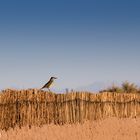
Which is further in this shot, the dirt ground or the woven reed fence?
the woven reed fence

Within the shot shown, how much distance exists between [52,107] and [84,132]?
1528 millimetres

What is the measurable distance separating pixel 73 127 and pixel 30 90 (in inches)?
70.3

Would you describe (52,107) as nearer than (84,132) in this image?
No

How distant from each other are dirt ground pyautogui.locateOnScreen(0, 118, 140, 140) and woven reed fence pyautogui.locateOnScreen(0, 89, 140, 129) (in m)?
0.53

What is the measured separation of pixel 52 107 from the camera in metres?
14.2

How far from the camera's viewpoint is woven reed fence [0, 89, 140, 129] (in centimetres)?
1312

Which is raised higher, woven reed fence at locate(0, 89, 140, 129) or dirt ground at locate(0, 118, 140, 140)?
woven reed fence at locate(0, 89, 140, 129)

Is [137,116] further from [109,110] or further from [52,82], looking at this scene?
[52,82]

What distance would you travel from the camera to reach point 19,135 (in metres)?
11.9

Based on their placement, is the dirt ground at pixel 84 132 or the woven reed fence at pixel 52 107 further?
the woven reed fence at pixel 52 107

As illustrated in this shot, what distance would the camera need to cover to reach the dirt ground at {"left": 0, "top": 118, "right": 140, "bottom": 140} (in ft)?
39.4

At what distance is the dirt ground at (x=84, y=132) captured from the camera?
39.4ft

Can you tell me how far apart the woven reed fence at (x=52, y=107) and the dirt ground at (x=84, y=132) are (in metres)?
0.53

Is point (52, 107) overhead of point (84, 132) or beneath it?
overhead
